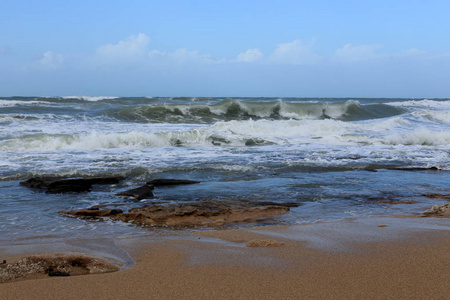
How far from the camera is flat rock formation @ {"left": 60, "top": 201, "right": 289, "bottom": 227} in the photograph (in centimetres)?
453

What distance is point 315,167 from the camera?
8.73 metres

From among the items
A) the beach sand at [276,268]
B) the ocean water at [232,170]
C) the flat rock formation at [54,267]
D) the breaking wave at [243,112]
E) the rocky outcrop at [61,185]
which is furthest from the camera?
the breaking wave at [243,112]

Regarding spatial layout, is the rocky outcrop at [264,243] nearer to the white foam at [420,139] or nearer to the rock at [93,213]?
the rock at [93,213]

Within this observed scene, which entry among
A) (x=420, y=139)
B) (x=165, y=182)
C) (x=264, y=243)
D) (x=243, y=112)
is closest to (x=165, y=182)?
(x=165, y=182)

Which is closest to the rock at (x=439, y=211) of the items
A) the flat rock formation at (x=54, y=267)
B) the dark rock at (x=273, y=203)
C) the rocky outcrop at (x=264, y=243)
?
the dark rock at (x=273, y=203)

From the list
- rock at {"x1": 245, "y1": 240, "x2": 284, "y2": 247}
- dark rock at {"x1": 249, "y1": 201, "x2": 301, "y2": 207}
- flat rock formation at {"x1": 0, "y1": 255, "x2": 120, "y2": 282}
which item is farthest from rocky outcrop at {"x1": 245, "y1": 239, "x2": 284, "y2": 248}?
dark rock at {"x1": 249, "y1": 201, "x2": 301, "y2": 207}

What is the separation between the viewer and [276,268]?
9.39 feet

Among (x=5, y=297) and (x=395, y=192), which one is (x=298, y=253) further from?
(x=395, y=192)

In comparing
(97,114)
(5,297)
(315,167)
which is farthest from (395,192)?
(97,114)

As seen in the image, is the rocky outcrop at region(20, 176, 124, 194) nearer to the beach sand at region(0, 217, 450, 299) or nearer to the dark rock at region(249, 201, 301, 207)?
the dark rock at region(249, 201, 301, 207)

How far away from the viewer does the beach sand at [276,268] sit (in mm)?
2412

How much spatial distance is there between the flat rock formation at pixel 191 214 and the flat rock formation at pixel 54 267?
1.43 m

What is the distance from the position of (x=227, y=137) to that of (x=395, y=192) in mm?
7819

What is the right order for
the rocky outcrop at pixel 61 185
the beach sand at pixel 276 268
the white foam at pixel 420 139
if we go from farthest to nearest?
the white foam at pixel 420 139, the rocky outcrop at pixel 61 185, the beach sand at pixel 276 268
